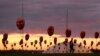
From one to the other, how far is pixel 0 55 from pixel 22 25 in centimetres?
2172

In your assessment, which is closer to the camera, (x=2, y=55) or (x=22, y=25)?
(x=22, y=25)

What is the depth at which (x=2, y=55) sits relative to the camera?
169 feet

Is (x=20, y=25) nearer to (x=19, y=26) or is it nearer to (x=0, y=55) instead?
(x=19, y=26)

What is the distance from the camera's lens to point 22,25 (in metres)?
31.7

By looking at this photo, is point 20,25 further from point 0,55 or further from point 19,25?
point 0,55

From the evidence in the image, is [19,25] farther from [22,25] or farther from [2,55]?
[2,55]

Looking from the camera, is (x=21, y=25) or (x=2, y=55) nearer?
(x=21, y=25)

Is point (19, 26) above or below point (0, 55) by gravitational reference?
above

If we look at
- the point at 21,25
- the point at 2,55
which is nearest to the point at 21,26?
the point at 21,25

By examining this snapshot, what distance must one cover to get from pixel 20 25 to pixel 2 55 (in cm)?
1998

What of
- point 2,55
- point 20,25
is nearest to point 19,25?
point 20,25

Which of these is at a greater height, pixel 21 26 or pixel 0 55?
pixel 21 26

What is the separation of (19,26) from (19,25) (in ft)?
0.58

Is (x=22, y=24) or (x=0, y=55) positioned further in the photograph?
(x=0, y=55)
